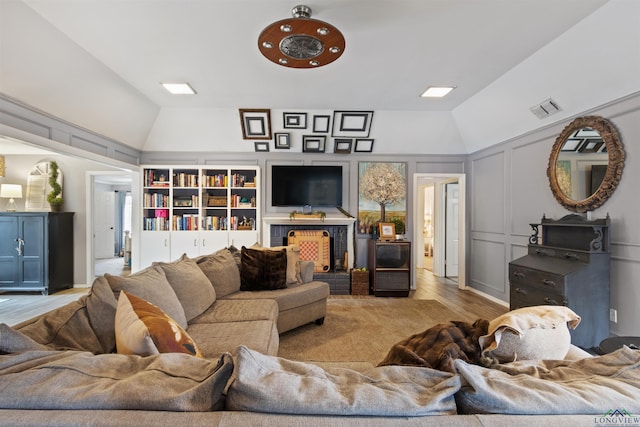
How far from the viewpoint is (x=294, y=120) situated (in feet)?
15.5

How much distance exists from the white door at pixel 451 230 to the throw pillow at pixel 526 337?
540 cm

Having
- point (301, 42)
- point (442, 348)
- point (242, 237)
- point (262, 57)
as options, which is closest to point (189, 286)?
point (442, 348)

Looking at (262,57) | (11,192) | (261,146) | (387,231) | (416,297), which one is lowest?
(416,297)

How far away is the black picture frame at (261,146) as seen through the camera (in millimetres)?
5113

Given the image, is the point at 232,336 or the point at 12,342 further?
the point at 232,336

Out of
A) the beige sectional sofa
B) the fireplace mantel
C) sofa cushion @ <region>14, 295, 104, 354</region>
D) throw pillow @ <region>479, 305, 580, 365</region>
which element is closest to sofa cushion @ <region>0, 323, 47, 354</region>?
the beige sectional sofa

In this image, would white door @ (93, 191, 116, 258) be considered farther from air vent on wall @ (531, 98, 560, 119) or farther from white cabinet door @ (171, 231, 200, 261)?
air vent on wall @ (531, 98, 560, 119)

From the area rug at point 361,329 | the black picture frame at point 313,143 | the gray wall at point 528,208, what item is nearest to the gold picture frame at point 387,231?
the area rug at point 361,329

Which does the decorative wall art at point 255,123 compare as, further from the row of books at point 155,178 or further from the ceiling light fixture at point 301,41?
the ceiling light fixture at point 301,41

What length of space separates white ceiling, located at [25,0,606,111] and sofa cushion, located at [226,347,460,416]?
101 inches

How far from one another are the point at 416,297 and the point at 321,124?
3227 millimetres

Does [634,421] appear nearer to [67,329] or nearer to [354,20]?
[67,329]

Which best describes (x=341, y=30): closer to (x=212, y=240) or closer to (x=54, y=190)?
(x=212, y=240)

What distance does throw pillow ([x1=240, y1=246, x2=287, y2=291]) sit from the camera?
10.5 ft
